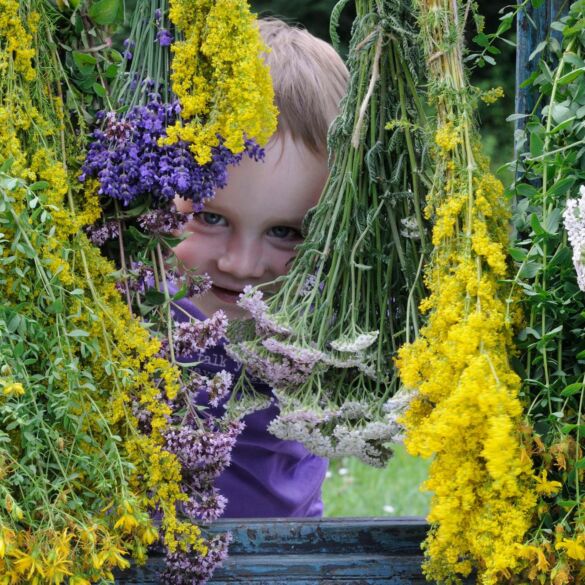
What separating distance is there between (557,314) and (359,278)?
340mm

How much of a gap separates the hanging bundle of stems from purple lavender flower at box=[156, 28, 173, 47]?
271mm

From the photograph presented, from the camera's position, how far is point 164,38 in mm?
1331

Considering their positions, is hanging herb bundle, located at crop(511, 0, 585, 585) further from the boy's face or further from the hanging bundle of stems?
the boy's face

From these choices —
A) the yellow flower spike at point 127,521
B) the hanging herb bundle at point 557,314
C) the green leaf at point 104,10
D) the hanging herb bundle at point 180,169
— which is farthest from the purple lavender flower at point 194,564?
the green leaf at point 104,10

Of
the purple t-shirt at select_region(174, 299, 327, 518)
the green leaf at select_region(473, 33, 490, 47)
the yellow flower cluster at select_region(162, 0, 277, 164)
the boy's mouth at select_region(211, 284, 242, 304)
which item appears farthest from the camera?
the purple t-shirt at select_region(174, 299, 327, 518)

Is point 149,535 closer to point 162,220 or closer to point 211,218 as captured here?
point 162,220

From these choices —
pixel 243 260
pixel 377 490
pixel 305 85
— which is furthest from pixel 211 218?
pixel 377 490

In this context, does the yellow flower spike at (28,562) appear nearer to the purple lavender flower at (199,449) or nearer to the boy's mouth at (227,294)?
the purple lavender flower at (199,449)

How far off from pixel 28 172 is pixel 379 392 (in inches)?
23.2

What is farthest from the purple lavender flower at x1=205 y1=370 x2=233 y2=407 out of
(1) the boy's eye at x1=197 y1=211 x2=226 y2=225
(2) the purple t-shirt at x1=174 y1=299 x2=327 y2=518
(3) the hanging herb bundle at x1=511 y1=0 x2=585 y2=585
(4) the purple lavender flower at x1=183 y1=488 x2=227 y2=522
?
(2) the purple t-shirt at x1=174 y1=299 x2=327 y2=518

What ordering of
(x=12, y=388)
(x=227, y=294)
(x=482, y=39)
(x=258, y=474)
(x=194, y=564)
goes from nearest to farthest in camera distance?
(x=12, y=388) < (x=194, y=564) < (x=482, y=39) < (x=227, y=294) < (x=258, y=474)

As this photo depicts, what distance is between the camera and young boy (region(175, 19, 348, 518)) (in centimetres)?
168

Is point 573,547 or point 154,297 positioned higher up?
point 154,297

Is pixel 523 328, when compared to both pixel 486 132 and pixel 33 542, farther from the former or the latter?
pixel 486 132
